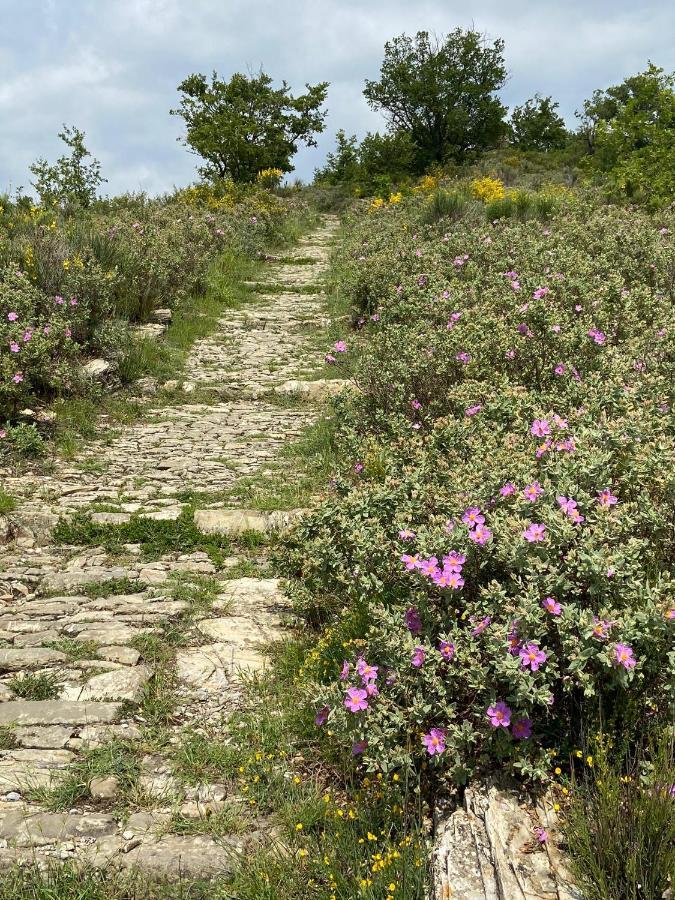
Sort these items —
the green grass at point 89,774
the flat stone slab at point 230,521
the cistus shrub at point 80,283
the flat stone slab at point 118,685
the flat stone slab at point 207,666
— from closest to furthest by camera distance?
the green grass at point 89,774
the flat stone slab at point 118,685
the flat stone slab at point 207,666
the flat stone slab at point 230,521
the cistus shrub at point 80,283

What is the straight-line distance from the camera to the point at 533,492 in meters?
2.78

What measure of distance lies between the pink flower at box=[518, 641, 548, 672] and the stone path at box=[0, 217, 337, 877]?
46.3 inches

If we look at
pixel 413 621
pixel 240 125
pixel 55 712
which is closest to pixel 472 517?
pixel 413 621

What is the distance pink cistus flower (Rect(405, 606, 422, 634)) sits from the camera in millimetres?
2697

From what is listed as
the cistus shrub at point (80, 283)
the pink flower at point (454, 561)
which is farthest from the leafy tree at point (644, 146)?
the pink flower at point (454, 561)

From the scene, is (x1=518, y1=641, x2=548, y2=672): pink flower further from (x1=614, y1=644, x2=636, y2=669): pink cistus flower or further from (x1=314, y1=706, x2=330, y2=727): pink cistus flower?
(x1=314, y1=706, x2=330, y2=727): pink cistus flower

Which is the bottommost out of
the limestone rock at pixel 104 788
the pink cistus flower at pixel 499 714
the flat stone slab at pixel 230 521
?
the limestone rock at pixel 104 788

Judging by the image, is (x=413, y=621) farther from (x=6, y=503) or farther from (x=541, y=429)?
(x=6, y=503)

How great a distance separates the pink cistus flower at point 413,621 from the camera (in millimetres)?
2697

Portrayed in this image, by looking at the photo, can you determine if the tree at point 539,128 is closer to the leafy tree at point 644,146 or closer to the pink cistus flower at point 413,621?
the leafy tree at point 644,146

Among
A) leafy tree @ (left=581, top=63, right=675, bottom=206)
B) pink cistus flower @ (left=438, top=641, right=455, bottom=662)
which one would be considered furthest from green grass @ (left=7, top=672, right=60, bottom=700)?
leafy tree @ (left=581, top=63, right=675, bottom=206)

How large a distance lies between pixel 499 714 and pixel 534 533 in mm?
659

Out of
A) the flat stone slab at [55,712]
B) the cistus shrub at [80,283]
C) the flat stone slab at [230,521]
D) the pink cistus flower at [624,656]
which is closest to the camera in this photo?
the pink cistus flower at [624,656]

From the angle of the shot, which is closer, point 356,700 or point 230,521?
point 356,700
